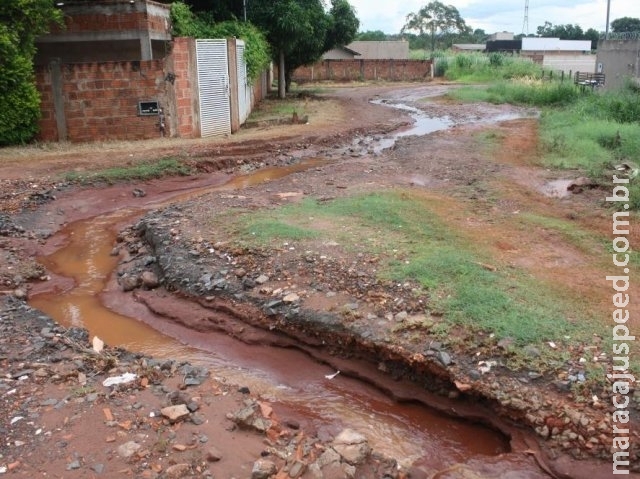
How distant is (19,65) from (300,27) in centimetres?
1114

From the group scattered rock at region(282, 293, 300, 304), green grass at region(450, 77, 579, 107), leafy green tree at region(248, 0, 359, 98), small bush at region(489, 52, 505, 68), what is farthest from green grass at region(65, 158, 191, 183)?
small bush at region(489, 52, 505, 68)

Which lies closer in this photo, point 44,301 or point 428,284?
point 428,284

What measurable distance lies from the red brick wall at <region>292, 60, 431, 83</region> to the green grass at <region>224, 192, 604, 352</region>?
99.7 ft

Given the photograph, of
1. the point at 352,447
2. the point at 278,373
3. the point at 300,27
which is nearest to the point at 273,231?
the point at 278,373

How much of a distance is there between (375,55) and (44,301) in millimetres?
44164

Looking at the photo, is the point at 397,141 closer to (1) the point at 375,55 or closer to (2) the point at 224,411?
(2) the point at 224,411

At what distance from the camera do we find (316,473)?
360 cm

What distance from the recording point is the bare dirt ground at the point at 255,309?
3.78 metres

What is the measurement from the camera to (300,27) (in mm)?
21203

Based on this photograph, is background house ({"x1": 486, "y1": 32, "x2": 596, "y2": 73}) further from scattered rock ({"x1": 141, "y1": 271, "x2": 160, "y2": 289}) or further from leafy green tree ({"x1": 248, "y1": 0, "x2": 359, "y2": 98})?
scattered rock ({"x1": 141, "y1": 271, "x2": 160, "y2": 289})

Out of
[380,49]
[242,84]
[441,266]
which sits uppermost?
[380,49]

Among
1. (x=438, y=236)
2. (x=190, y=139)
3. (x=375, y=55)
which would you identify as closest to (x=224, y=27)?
(x=190, y=139)

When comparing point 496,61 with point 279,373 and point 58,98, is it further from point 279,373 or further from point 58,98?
point 279,373

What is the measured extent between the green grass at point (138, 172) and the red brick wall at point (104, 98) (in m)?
2.40
